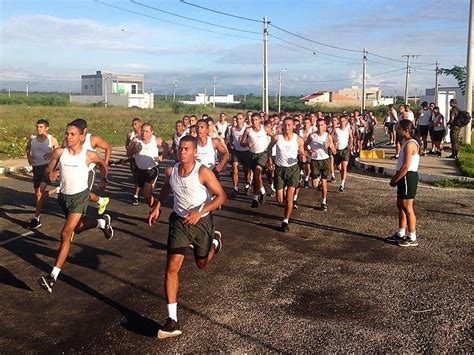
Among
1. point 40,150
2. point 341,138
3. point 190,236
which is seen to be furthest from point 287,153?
point 190,236

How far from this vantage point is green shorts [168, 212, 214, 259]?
5477 mm

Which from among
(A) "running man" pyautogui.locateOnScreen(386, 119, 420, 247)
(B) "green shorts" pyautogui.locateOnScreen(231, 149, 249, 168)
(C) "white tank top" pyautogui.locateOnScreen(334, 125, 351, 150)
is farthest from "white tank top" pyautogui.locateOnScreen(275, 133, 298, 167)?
(C) "white tank top" pyautogui.locateOnScreen(334, 125, 351, 150)

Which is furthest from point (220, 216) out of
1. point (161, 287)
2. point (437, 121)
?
point (437, 121)

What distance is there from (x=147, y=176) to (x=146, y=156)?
38 centimetres

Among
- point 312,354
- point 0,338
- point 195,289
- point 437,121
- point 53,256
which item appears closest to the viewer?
point 312,354

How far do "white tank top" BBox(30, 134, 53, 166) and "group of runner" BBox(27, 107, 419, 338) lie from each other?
0.06 ft

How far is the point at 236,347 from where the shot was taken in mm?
4875

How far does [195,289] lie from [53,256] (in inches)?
100.0

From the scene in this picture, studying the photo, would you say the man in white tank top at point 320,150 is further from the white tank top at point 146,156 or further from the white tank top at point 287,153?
the white tank top at point 146,156

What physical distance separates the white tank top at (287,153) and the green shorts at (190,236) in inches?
170

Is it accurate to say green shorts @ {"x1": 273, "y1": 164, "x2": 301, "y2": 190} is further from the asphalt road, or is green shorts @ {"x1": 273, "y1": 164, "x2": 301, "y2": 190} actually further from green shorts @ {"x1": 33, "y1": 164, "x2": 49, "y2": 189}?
green shorts @ {"x1": 33, "y1": 164, "x2": 49, "y2": 189}

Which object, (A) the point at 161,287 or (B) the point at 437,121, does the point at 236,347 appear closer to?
(A) the point at 161,287

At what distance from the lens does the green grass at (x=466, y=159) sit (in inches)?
610

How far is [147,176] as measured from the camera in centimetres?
1077
